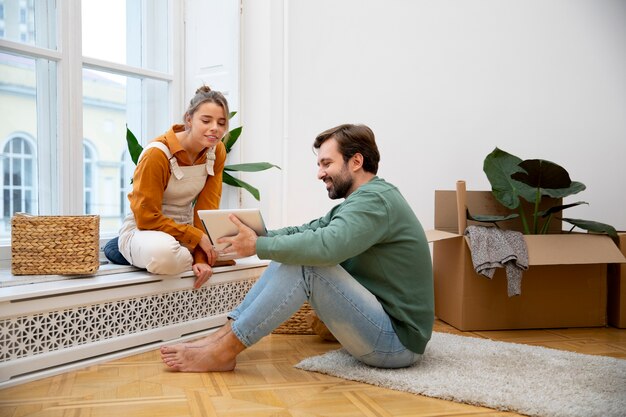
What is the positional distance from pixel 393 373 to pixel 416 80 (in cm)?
216

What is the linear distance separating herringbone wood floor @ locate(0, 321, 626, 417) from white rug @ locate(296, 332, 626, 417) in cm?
5

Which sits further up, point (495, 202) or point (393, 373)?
point (495, 202)

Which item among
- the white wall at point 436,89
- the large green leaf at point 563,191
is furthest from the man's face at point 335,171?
the white wall at point 436,89

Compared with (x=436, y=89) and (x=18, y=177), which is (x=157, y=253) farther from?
(x=436, y=89)

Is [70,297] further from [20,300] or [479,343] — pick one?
[479,343]

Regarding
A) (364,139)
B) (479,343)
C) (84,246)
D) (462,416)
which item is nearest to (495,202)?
(479,343)

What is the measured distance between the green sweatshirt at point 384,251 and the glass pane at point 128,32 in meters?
1.99

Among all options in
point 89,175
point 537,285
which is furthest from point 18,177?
point 537,285

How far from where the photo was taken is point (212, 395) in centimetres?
178

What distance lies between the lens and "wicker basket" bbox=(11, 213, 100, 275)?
2.23 meters

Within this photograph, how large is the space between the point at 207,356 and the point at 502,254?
1412 millimetres

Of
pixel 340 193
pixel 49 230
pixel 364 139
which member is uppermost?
pixel 364 139

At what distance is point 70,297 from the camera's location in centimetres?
206

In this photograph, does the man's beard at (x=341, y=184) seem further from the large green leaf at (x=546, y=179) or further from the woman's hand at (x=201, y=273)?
the large green leaf at (x=546, y=179)
